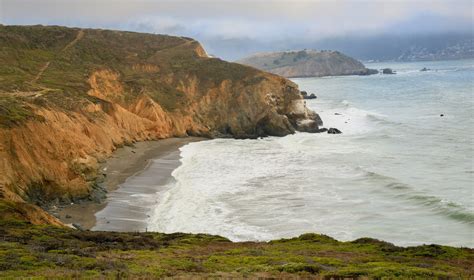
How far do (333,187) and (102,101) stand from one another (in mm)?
28701

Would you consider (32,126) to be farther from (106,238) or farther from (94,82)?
(94,82)

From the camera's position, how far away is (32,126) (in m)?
36.4

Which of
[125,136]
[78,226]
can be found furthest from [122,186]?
[125,136]

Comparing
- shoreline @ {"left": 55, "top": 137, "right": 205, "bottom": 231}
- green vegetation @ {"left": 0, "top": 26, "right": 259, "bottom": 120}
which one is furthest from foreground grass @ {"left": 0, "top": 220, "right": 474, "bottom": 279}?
green vegetation @ {"left": 0, "top": 26, "right": 259, "bottom": 120}

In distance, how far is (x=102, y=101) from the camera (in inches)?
2301

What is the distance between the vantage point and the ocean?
30342mm

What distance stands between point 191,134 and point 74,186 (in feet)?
114

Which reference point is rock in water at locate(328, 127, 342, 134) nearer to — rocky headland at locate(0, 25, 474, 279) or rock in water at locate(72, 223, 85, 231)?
rocky headland at locate(0, 25, 474, 279)

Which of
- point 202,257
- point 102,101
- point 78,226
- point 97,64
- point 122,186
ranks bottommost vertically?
point 122,186

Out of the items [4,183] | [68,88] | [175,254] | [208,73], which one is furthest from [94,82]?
[175,254]

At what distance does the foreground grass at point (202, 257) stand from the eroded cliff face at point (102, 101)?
35.4 ft

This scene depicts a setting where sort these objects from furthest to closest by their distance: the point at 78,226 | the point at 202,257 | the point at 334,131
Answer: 1. the point at 334,131
2. the point at 78,226
3. the point at 202,257

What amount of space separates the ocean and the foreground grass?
6.25 meters

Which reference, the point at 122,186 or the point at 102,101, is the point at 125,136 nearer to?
the point at 102,101
